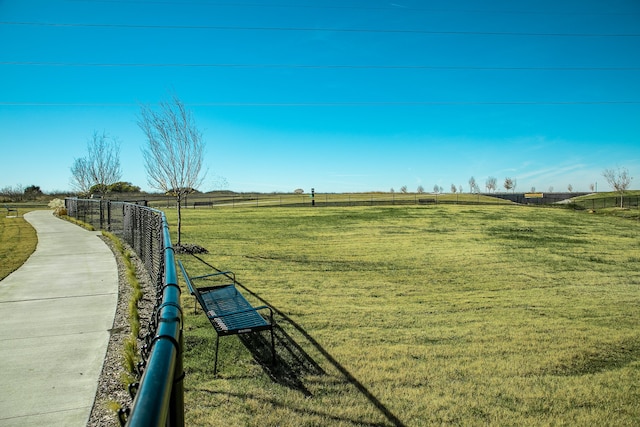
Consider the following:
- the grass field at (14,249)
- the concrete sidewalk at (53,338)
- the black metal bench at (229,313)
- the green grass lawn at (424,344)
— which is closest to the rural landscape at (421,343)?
the green grass lawn at (424,344)

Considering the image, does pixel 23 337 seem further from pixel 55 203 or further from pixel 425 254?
pixel 55 203

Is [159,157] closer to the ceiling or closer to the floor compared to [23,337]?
closer to the ceiling

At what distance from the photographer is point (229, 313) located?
5.35 metres

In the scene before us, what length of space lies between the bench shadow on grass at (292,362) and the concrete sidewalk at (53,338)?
183cm

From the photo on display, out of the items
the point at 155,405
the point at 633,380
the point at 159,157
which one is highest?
the point at 159,157

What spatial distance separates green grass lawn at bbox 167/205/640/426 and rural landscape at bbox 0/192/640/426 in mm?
21

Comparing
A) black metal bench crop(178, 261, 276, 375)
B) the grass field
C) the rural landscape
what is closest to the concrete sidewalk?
the grass field

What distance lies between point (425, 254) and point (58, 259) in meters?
11.3

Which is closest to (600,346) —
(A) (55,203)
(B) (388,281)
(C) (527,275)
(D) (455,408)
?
(D) (455,408)

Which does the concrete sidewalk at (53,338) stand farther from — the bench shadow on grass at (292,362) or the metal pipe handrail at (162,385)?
the metal pipe handrail at (162,385)

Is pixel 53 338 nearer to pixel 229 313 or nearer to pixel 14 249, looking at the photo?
pixel 229 313

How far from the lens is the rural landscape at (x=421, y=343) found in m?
4.40

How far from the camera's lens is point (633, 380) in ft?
17.1

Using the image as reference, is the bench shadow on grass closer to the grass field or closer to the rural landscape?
the rural landscape
